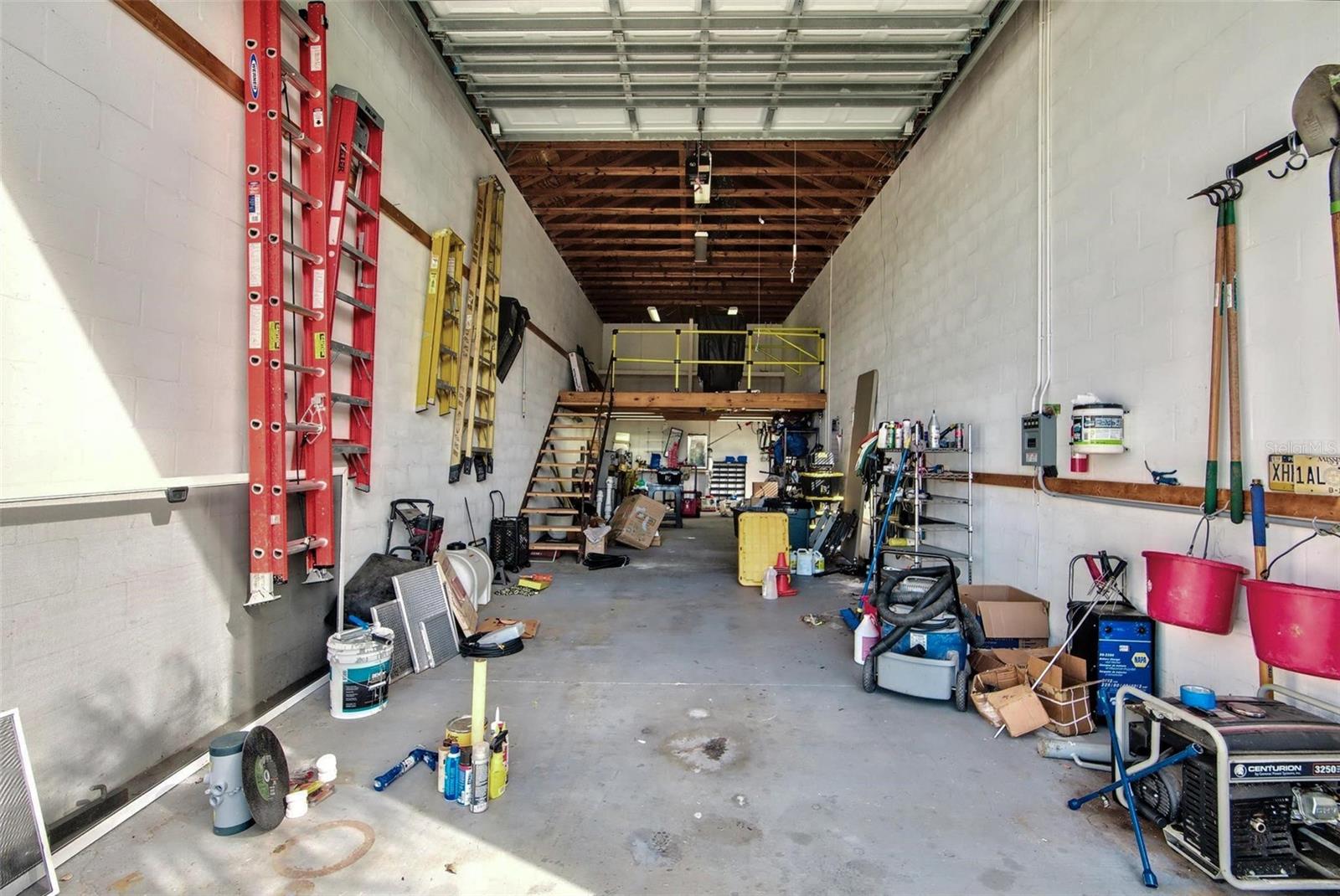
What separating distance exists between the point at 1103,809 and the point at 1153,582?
0.99 m

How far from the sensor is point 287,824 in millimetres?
2154

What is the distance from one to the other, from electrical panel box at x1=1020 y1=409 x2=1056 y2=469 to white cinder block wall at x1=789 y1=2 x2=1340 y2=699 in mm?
82

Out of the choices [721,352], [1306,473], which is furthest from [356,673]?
[721,352]

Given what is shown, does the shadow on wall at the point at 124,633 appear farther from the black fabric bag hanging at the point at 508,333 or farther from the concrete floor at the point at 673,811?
the black fabric bag hanging at the point at 508,333

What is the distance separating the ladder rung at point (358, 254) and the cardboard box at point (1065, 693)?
4.60 meters

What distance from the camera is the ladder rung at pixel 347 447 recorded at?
Answer: 3622mm

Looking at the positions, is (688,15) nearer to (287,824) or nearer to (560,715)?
(560,715)

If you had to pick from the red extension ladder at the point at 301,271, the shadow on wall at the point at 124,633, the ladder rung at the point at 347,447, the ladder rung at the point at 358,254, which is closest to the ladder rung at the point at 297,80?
the red extension ladder at the point at 301,271

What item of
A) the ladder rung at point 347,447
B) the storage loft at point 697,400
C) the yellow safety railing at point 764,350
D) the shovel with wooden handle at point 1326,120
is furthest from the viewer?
the yellow safety railing at point 764,350

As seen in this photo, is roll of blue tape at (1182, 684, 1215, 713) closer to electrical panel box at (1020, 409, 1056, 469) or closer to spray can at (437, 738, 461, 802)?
electrical panel box at (1020, 409, 1056, 469)

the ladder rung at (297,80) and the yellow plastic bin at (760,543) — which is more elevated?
the ladder rung at (297,80)

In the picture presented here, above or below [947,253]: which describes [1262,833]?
below

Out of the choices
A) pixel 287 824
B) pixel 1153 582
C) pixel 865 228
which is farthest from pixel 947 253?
pixel 287 824

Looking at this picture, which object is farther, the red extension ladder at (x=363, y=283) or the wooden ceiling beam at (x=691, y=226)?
the wooden ceiling beam at (x=691, y=226)
